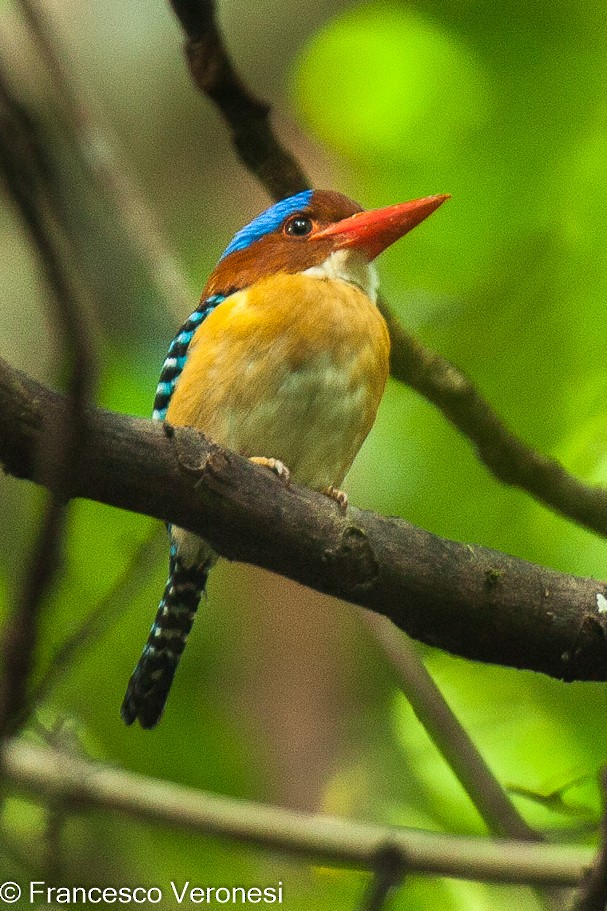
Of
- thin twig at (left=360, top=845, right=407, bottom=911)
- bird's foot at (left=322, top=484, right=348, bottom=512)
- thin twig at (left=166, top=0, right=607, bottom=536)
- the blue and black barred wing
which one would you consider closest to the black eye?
the blue and black barred wing

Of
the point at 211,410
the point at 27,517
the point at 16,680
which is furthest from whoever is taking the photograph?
the point at 27,517

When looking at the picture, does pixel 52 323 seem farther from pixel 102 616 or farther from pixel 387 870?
pixel 102 616

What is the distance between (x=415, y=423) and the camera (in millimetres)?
4238

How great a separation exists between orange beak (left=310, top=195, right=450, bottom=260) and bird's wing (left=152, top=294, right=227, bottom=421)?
16.1 inches

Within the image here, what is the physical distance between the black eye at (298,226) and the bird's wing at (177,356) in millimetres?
378

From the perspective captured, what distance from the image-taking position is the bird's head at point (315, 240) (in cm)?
385

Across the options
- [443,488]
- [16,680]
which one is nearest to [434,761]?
[443,488]

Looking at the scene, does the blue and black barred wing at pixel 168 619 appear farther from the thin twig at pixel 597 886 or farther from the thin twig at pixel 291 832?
the thin twig at pixel 597 886

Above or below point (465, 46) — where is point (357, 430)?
below

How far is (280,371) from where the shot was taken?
11.3 feet

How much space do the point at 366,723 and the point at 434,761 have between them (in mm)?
700

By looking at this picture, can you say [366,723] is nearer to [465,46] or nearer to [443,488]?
[443,488]

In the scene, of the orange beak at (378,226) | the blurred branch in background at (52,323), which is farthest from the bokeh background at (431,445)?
the blurred branch in background at (52,323)

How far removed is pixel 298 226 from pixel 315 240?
0.12 metres
